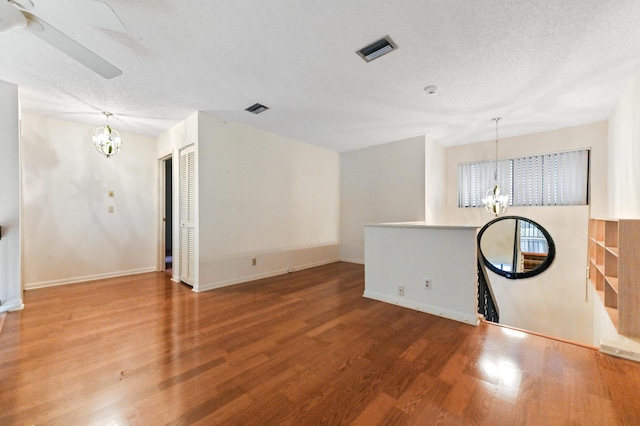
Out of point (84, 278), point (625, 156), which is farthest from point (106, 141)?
point (625, 156)

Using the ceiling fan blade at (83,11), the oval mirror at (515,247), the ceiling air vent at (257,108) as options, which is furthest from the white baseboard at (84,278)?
the oval mirror at (515,247)

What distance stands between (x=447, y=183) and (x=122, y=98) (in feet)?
20.1

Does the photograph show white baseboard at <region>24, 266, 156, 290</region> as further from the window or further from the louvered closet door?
the window

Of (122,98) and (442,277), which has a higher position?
(122,98)

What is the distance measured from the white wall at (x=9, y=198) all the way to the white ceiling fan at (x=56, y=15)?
1576 millimetres

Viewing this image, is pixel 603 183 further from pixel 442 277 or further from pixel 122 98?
pixel 122 98

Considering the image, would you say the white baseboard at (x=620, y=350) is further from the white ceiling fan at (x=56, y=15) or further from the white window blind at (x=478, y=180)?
the white ceiling fan at (x=56, y=15)

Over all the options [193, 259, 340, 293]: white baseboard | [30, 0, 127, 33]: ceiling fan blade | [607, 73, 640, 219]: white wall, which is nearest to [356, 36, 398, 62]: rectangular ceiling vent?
[30, 0, 127, 33]: ceiling fan blade

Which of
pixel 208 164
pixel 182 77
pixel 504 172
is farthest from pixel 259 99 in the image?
pixel 504 172

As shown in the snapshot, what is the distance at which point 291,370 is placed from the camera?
1913mm

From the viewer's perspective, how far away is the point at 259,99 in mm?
3385

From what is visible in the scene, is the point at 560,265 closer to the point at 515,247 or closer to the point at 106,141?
the point at 515,247

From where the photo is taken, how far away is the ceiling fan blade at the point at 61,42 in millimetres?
1824

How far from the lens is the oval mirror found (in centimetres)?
498
